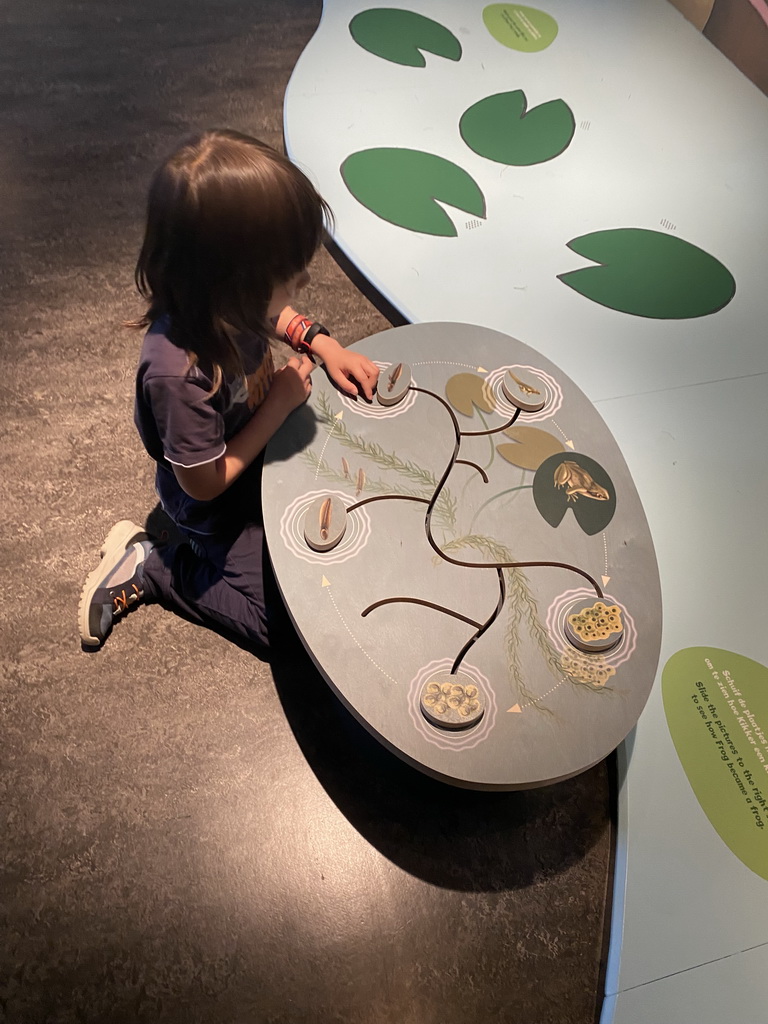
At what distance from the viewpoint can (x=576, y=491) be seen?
1.21m

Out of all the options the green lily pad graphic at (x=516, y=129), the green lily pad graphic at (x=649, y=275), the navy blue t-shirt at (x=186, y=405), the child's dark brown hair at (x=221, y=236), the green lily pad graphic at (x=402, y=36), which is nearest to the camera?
the child's dark brown hair at (x=221, y=236)

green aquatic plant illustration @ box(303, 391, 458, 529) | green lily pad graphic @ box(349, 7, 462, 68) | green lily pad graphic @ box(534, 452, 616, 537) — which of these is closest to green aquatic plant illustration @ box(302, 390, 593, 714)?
green aquatic plant illustration @ box(303, 391, 458, 529)

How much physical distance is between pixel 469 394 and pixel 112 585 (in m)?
0.75

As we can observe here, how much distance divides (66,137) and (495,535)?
188 cm

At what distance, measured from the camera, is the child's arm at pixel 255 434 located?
43.8 inches

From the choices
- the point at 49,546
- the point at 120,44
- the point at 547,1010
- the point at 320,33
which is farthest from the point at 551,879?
the point at 120,44

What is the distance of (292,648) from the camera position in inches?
56.1

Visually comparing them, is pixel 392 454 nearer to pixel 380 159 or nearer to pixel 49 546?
pixel 49 546

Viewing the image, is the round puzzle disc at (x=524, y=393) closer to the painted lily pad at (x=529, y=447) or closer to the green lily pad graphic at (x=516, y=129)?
the painted lily pad at (x=529, y=447)

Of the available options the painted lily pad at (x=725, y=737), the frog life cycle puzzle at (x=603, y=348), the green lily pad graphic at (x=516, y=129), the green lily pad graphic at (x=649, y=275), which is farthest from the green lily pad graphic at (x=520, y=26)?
the painted lily pad at (x=725, y=737)

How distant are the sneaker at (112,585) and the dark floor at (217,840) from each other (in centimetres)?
5

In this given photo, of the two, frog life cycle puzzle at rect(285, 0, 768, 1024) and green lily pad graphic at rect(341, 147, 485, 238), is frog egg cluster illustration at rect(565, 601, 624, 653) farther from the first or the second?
green lily pad graphic at rect(341, 147, 485, 238)

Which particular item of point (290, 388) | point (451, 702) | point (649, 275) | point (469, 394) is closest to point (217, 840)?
point (451, 702)

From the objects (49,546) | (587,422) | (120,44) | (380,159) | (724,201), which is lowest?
(49,546)
